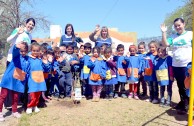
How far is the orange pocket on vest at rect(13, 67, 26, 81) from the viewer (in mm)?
5574

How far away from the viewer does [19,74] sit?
18.5ft

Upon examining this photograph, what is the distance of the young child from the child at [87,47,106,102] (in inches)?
71.9

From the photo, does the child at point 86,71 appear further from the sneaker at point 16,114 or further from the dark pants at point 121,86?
the sneaker at point 16,114

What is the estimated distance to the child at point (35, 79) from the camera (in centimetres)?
582

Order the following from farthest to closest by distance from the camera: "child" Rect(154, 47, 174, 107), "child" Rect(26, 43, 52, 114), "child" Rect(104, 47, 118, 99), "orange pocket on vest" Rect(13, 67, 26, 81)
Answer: "child" Rect(104, 47, 118, 99), "child" Rect(154, 47, 174, 107), "child" Rect(26, 43, 52, 114), "orange pocket on vest" Rect(13, 67, 26, 81)

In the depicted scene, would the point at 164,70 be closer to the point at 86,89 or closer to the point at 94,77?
the point at 94,77

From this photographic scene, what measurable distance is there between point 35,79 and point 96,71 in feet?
5.75

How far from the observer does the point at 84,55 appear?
7.24m

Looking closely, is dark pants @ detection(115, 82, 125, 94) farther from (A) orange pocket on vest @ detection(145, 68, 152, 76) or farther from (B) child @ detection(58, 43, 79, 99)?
(B) child @ detection(58, 43, 79, 99)

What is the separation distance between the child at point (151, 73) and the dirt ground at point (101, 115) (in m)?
0.31

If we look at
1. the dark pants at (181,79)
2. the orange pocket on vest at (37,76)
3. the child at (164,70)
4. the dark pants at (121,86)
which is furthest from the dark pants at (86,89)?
the dark pants at (181,79)

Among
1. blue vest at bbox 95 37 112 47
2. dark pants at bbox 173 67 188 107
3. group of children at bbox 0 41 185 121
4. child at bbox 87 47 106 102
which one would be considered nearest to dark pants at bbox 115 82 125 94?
group of children at bbox 0 41 185 121

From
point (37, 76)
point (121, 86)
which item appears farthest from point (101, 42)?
point (37, 76)

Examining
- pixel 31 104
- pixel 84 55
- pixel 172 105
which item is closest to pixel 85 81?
pixel 84 55
